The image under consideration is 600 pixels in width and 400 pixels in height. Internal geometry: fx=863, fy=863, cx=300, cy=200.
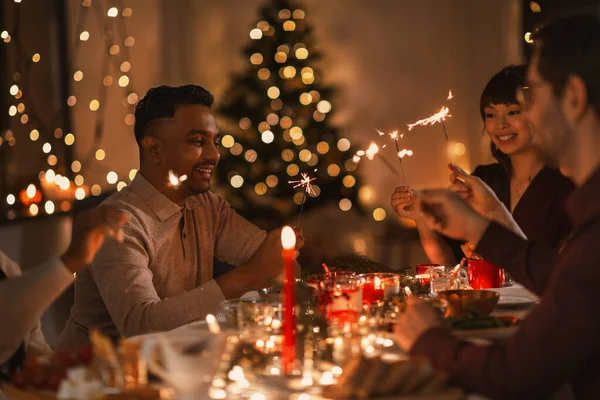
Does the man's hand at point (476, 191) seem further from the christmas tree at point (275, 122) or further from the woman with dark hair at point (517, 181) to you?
the christmas tree at point (275, 122)

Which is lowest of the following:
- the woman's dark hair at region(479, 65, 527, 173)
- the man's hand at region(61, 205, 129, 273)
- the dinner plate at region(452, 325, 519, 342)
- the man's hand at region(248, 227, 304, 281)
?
the dinner plate at region(452, 325, 519, 342)

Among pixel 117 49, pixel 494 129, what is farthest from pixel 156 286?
pixel 117 49

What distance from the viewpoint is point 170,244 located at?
2902mm

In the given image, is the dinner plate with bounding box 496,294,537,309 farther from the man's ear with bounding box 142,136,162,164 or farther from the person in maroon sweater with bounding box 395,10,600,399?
the man's ear with bounding box 142,136,162,164

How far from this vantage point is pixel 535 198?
3.49m

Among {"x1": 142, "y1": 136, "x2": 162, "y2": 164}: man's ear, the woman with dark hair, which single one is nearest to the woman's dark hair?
the woman with dark hair

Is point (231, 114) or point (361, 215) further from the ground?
point (231, 114)

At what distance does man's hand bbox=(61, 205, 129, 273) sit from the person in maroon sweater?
0.72 m

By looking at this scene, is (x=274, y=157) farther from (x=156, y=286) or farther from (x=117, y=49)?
(x=156, y=286)

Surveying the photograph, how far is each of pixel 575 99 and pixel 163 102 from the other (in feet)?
5.45

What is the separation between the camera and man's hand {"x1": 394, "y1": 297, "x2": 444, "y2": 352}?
1.56 meters

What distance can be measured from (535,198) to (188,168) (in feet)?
4.76

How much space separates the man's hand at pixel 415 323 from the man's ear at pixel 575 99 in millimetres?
437

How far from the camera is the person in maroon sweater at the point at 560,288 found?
139cm
